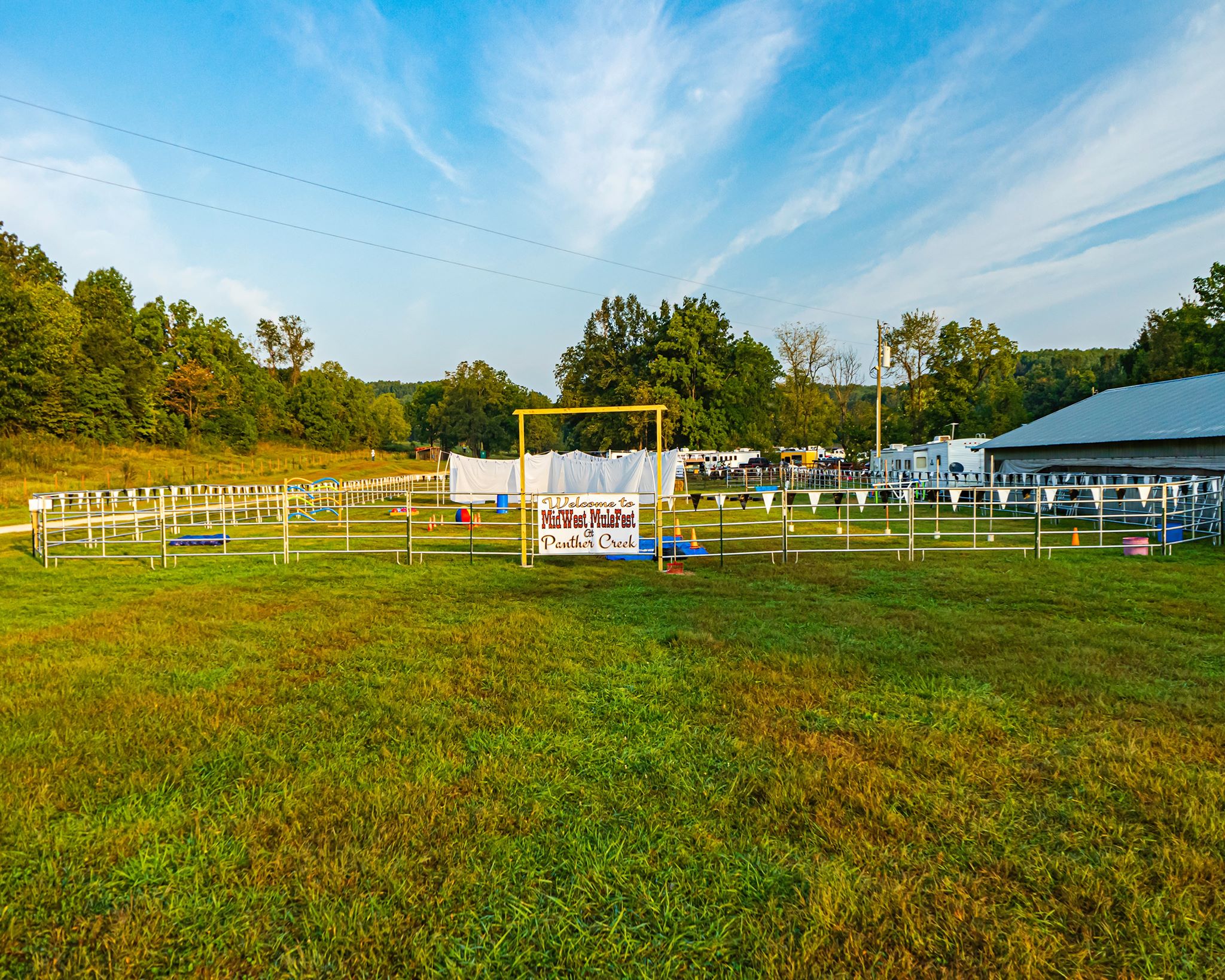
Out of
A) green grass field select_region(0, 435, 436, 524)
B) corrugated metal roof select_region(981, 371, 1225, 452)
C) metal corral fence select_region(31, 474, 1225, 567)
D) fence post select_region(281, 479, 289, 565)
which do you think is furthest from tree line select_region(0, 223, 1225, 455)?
fence post select_region(281, 479, 289, 565)

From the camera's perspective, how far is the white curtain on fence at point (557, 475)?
1048 inches

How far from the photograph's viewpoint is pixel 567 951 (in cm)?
265

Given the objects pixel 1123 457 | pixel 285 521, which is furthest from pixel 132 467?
pixel 1123 457

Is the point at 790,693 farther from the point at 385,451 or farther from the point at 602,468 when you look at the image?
the point at 385,451

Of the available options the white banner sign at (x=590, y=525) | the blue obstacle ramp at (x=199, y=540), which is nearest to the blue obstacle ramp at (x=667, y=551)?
the white banner sign at (x=590, y=525)

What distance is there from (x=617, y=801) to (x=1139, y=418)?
28792mm

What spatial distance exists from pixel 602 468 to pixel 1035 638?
69.2ft

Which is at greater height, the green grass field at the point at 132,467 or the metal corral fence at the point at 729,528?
the green grass field at the point at 132,467

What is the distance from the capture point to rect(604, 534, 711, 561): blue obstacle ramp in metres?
12.0

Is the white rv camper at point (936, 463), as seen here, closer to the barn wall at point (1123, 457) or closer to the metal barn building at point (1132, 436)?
the metal barn building at point (1132, 436)

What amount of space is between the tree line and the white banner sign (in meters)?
42.4

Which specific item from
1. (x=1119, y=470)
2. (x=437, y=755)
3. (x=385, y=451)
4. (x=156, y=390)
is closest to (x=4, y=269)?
(x=156, y=390)

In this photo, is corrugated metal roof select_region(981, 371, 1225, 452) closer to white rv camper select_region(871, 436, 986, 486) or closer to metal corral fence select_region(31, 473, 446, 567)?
white rv camper select_region(871, 436, 986, 486)

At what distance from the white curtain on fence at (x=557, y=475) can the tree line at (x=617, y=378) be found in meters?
28.0
